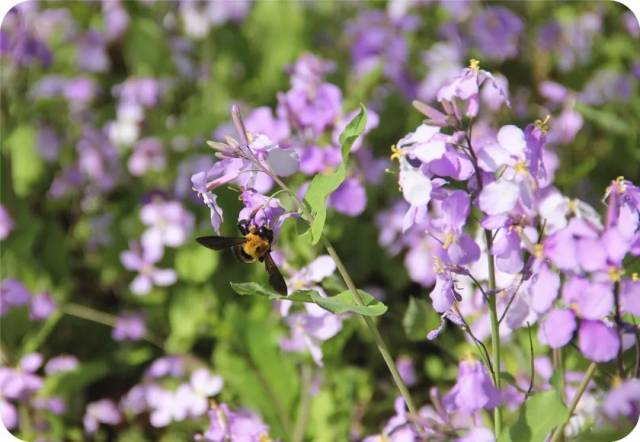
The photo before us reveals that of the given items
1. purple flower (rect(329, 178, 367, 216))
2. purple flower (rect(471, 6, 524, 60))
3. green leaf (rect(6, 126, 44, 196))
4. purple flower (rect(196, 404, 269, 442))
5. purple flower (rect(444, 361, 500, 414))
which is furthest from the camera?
purple flower (rect(471, 6, 524, 60))

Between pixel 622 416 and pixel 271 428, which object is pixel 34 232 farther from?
pixel 622 416

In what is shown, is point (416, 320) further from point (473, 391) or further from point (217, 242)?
point (217, 242)

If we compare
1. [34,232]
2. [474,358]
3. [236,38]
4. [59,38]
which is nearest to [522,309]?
[474,358]

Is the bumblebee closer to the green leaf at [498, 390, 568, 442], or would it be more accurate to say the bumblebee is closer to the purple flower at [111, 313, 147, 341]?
the green leaf at [498, 390, 568, 442]

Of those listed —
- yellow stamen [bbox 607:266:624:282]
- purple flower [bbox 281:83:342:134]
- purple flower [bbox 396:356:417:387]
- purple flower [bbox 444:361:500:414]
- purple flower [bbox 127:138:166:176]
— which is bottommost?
purple flower [bbox 396:356:417:387]

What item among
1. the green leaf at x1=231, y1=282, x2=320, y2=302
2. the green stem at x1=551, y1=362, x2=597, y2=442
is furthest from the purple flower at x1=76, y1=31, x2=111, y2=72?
the green stem at x1=551, y1=362, x2=597, y2=442

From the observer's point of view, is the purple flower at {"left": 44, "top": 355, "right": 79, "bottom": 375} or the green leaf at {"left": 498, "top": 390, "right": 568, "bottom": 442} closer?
the green leaf at {"left": 498, "top": 390, "right": 568, "bottom": 442}

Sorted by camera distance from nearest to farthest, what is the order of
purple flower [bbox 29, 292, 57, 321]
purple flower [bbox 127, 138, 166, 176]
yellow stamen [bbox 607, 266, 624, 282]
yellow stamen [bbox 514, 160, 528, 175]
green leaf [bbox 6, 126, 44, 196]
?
yellow stamen [bbox 607, 266, 624, 282], yellow stamen [bbox 514, 160, 528, 175], purple flower [bbox 29, 292, 57, 321], purple flower [bbox 127, 138, 166, 176], green leaf [bbox 6, 126, 44, 196]
